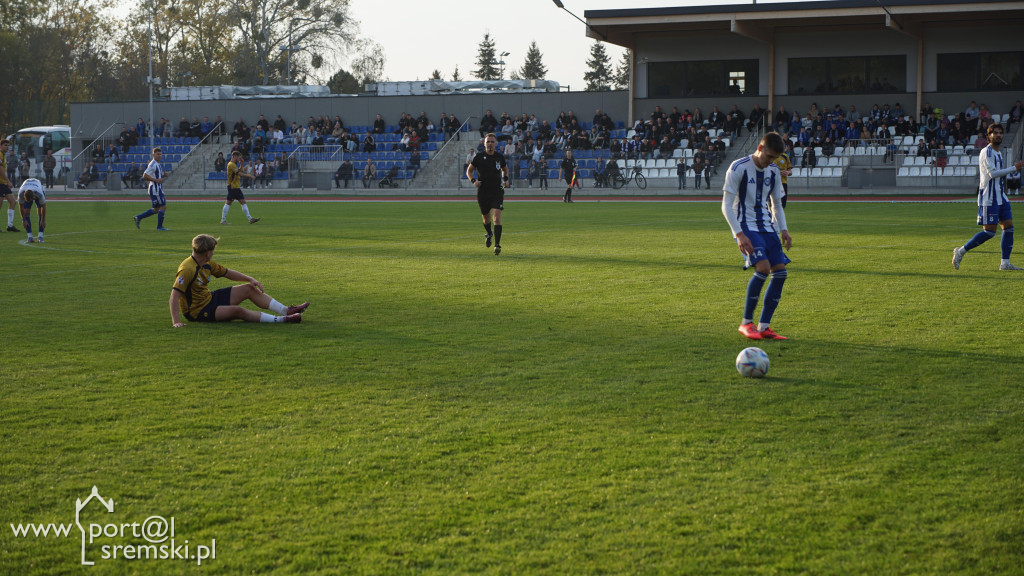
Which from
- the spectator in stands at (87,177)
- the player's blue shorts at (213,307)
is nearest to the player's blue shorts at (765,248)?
the player's blue shorts at (213,307)

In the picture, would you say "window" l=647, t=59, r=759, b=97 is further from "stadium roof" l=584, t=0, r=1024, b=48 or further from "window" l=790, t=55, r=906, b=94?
"window" l=790, t=55, r=906, b=94

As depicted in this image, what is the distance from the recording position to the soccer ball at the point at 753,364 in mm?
6910

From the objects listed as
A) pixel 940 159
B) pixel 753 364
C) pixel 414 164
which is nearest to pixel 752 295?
pixel 753 364

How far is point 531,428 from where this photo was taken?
5.73 m

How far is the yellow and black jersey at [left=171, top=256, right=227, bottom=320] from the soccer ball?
488 cm

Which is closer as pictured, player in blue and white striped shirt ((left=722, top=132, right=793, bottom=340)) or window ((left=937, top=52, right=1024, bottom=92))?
player in blue and white striped shirt ((left=722, top=132, right=793, bottom=340))

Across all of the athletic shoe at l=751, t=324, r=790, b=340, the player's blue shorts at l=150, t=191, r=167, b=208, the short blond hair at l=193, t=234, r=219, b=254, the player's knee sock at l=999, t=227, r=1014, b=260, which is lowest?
the athletic shoe at l=751, t=324, r=790, b=340

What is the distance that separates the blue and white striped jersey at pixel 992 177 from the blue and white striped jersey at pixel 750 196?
6.09 metres

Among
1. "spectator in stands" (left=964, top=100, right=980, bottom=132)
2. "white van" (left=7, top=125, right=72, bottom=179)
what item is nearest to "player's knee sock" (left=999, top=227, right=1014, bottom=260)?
"spectator in stands" (left=964, top=100, right=980, bottom=132)

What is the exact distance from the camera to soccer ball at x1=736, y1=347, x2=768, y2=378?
6910 millimetres

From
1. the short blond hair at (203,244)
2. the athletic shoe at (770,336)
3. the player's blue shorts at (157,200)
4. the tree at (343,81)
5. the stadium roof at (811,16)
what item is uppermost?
the tree at (343,81)

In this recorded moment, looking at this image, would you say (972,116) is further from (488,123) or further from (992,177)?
(992,177)

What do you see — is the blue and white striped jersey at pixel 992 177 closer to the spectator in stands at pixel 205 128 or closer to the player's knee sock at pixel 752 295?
the player's knee sock at pixel 752 295

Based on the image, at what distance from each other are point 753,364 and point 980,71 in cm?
4195
